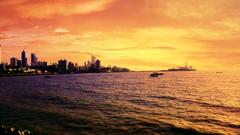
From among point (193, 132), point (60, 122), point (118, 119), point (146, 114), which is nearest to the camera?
point (193, 132)

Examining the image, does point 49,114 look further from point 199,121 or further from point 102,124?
point 199,121

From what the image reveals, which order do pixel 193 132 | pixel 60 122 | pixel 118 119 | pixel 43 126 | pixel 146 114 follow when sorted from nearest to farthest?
pixel 193 132 → pixel 43 126 → pixel 60 122 → pixel 118 119 → pixel 146 114

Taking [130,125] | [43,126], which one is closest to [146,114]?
[130,125]

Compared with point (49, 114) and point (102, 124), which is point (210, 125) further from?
point (49, 114)

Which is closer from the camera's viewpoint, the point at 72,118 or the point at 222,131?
the point at 222,131

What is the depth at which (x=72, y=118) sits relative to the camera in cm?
4472

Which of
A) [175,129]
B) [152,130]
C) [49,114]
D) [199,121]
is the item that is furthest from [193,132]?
[49,114]

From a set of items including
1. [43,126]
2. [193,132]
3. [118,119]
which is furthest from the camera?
[118,119]

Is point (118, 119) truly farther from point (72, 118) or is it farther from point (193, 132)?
point (193, 132)

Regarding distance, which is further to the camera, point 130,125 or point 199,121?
point 199,121

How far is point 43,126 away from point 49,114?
10427 mm

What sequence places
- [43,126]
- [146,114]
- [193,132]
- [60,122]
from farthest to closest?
[146,114] < [60,122] < [43,126] < [193,132]

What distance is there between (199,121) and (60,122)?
20.6m

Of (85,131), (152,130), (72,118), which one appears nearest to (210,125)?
(152,130)
